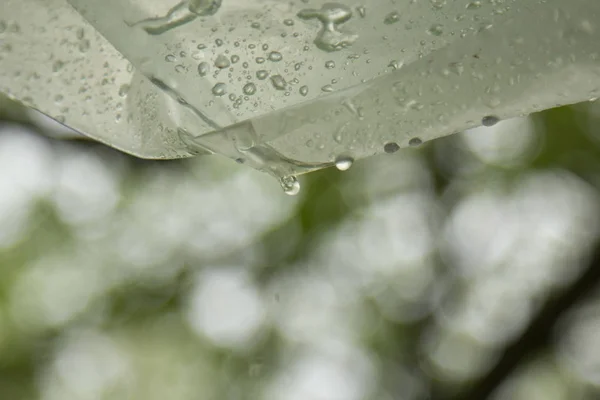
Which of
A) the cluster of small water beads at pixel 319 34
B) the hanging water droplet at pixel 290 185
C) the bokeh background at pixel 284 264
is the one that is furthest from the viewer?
the bokeh background at pixel 284 264

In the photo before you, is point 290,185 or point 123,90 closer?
point 123,90

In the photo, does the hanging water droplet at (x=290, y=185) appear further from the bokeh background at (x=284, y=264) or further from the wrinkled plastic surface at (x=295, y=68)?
the bokeh background at (x=284, y=264)

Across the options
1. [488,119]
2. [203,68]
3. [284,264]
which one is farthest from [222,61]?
[284,264]

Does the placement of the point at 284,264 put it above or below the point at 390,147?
below

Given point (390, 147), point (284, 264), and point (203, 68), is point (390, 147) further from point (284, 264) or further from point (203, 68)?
point (284, 264)

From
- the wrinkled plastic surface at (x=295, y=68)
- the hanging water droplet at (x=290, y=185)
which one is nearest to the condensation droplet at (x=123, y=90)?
the wrinkled plastic surface at (x=295, y=68)

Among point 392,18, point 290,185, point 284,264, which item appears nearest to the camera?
point 392,18
